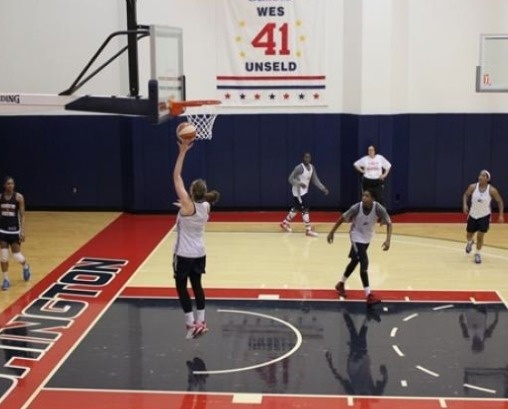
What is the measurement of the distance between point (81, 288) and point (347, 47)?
9.22 m

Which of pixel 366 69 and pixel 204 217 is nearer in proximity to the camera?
pixel 204 217

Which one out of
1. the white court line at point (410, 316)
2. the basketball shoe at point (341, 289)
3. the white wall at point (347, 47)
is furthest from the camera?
the white wall at point (347, 47)

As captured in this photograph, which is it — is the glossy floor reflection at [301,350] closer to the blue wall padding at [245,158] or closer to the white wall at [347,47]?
the blue wall padding at [245,158]

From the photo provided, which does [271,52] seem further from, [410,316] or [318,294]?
[410,316]

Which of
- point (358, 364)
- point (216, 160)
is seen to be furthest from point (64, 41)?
point (358, 364)

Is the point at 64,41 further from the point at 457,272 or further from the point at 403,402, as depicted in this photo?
the point at 403,402

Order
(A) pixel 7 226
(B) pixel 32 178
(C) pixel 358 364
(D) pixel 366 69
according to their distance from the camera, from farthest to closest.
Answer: (B) pixel 32 178
(D) pixel 366 69
(A) pixel 7 226
(C) pixel 358 364

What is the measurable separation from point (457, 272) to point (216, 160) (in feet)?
24.5

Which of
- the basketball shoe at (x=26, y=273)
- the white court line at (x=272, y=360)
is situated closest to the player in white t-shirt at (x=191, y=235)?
the white court line at (x=272, y=360)

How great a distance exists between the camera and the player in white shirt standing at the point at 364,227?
1093cm

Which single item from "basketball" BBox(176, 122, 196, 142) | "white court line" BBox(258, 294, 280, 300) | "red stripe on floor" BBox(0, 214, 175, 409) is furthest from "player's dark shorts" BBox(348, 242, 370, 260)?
"basketball" BBox(176, 122, 196, 142)

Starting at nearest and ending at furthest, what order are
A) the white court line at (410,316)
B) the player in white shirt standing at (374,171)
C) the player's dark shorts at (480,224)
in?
the white court line at (410,316) → the player's dark shorts at (480,224) → the player in white shirt standing at (374,171)

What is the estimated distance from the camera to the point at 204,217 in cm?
862

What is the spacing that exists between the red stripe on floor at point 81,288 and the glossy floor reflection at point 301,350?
0.71 ft
